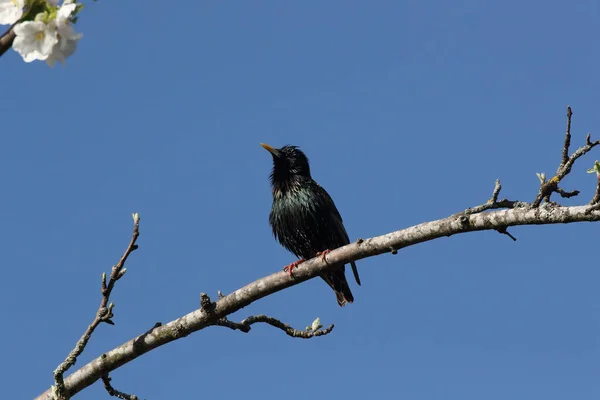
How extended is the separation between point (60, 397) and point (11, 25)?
2398 mm

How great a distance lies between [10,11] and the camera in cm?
220

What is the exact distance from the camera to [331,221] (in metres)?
7.37

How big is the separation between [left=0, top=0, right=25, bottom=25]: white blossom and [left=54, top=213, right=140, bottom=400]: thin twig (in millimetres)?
1863

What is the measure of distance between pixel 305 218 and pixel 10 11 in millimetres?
5264

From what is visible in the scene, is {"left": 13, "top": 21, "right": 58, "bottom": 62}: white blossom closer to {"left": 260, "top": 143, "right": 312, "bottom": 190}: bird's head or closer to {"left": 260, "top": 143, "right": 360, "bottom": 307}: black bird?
{"left": 260, "top": 143, "right": 360, "bottom": 307}: black bird

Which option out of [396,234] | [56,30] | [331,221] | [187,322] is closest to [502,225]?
[396,234]

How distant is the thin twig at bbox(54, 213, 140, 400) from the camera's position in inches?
154

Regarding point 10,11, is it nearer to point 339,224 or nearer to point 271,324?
point 271,324

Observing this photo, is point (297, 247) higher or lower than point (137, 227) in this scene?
higher

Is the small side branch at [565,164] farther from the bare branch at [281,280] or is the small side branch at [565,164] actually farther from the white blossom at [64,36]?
the white blossom at [64,36]

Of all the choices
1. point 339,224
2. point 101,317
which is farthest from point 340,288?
point 101,317

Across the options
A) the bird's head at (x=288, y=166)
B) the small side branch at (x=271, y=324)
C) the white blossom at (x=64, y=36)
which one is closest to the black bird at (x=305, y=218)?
the bird's head at (x=288, y=166)

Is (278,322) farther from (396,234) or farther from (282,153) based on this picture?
(282,153)

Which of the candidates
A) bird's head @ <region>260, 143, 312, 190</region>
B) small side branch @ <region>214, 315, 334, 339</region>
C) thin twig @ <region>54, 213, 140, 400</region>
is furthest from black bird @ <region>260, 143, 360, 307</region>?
thin twig @ <region>54, 213, 140, 400</region>
